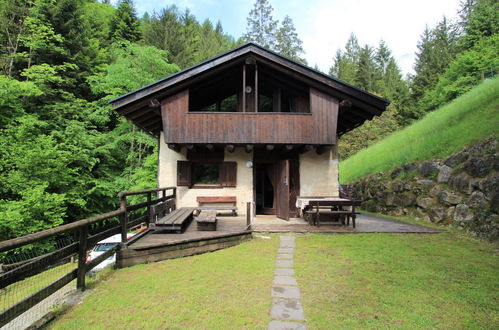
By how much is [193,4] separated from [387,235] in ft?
116

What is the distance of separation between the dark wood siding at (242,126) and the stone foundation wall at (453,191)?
409 centimetres

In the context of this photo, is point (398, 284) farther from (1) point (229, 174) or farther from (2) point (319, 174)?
(1) point (229, 174)

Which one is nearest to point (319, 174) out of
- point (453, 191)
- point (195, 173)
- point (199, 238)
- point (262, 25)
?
point (453, 191)

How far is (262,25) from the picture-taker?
26062mm

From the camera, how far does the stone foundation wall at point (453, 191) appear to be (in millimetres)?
6758

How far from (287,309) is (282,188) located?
6160 millimetres

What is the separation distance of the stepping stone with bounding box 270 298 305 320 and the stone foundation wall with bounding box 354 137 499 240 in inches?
243

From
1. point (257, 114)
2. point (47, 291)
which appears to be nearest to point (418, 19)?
point (257, 114)

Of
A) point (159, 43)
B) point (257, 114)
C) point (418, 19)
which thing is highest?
point (418, 19)

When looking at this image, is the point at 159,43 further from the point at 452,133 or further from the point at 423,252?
the point at 423,252

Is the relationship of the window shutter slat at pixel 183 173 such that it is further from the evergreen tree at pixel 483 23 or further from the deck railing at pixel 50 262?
the evergreen tree at pixel 483 23

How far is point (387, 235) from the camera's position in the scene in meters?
6.74

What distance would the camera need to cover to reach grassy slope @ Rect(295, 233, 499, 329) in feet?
9.14

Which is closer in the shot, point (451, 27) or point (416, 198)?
point (416, 198)
